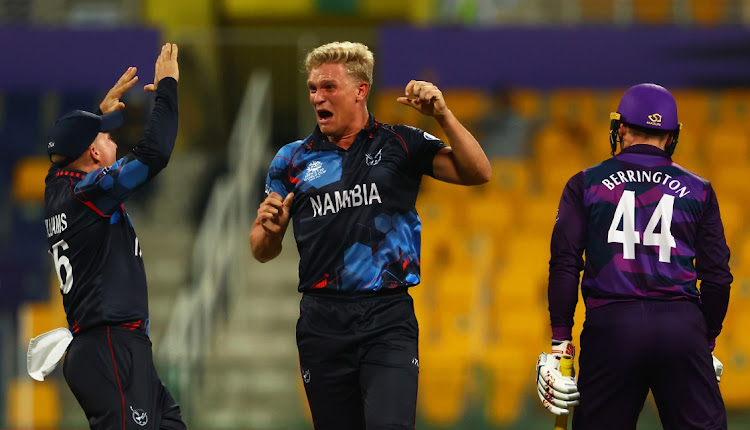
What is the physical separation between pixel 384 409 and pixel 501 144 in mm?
8151

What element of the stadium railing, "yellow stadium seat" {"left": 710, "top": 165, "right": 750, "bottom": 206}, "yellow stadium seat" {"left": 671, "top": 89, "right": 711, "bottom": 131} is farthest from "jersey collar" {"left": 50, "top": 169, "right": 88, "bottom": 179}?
"yellow stadium seat" {"left": 671, "top": 89, "right": 711, "bottom": 131}

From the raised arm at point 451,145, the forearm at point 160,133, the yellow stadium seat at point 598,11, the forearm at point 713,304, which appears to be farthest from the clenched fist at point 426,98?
the yellow stadium seat at point 598,11

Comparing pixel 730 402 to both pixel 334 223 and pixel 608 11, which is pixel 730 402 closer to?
pixel 608 11

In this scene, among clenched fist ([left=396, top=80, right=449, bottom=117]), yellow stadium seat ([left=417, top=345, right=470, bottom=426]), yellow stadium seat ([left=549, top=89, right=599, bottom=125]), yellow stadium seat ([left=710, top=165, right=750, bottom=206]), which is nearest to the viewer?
clenched fist ([left=396, top=80, right=449, bottom=117])

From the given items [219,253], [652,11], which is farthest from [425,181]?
[652,11]

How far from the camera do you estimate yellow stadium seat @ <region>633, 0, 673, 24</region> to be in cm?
1442

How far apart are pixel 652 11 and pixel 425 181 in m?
4.17

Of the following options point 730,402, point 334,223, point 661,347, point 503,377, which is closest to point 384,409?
point 334,223

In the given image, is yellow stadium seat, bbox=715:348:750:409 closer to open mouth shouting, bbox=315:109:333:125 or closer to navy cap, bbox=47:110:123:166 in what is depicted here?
open mouth shouting, bbox=315:109:333:125

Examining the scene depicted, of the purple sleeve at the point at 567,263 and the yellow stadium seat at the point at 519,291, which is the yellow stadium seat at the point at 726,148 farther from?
the purple sleeve at the point at 567,263

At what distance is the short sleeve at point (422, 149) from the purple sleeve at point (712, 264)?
1.20 meters

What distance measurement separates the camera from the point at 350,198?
16.4ft

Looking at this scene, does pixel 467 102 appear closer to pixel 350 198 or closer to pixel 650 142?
pixel 650 142

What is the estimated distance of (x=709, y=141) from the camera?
1302cm
